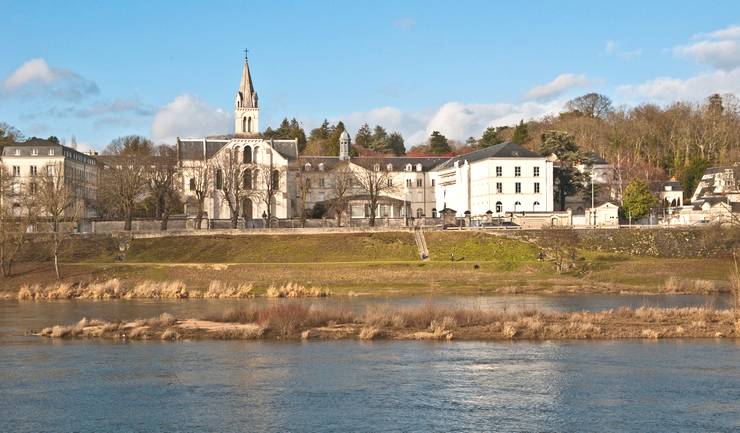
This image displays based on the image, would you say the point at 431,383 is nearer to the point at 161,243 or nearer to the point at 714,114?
the point at 161,243

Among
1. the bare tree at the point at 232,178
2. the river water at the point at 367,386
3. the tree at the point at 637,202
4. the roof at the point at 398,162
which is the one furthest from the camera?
the roof at the point at 398,162

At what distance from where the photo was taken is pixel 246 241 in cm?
8306

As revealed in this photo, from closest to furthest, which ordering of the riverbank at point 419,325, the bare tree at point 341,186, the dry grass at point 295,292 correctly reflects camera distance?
the riverbank at point 419,325 < the dry grass at point 295,292 < the bare tree at point 341,186

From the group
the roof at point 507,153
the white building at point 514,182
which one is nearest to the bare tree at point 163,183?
the white building at point 514,182

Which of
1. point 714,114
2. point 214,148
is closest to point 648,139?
point 714,114

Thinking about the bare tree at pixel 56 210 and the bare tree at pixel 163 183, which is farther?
the bare tree at pixel 163 183

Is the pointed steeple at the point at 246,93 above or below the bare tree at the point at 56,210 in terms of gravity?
above

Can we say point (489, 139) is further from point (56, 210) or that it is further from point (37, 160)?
point (56, 210)

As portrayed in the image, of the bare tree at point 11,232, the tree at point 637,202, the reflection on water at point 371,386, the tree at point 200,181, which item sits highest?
the tree at point 200,181

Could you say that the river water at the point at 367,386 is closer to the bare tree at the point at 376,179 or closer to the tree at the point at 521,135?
the bare tree at the point at 376,179

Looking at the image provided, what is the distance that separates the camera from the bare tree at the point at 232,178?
99.8 metres

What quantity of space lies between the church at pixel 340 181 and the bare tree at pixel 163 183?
254 centimetres

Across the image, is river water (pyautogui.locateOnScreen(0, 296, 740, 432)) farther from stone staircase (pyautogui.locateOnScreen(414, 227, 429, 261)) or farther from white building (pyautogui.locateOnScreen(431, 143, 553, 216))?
white building (pyautogui.locateOnScreen(431, 143, 553, 216))

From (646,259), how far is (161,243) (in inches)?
1674
